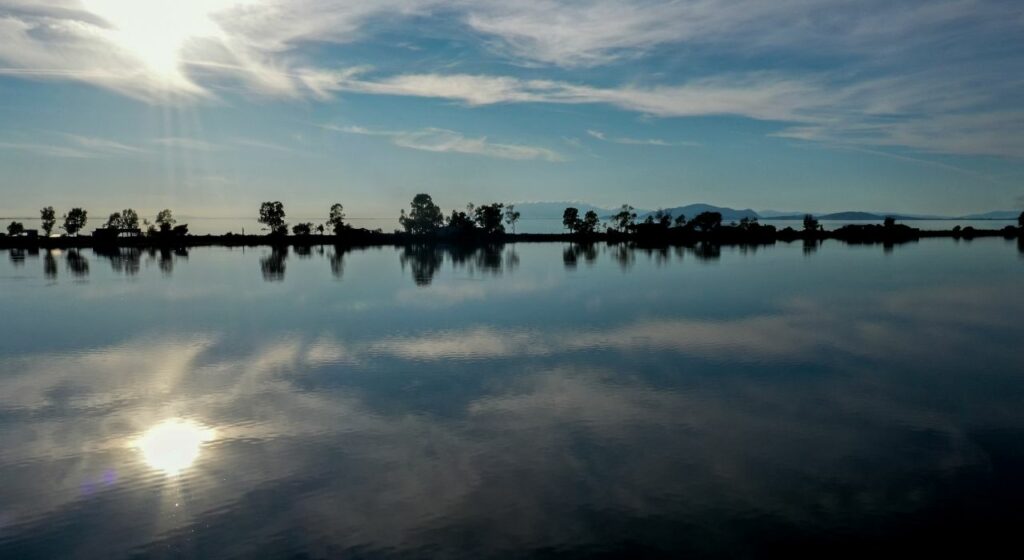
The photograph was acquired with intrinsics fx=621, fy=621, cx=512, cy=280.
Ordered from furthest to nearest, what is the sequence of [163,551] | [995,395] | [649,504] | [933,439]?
1. [995,395]
2. [933,439]
3. [649,504]
4. [163,551]

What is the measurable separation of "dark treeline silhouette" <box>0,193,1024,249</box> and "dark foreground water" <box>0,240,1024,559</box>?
11378cm

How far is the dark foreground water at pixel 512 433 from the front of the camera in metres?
11.7

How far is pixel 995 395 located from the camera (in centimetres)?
2027

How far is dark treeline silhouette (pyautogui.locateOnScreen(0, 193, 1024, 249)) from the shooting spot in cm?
14412

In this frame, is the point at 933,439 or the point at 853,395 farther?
the point at 853,395

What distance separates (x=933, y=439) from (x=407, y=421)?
1421 cm

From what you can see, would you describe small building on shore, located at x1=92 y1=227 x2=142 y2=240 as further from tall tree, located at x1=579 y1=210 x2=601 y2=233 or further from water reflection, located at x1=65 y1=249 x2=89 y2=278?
tall tree, located at x1=579 y1=210 x2=601 y2=233

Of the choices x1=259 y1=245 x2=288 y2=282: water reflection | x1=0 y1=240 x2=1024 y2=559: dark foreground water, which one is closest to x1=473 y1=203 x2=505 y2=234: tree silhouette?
x1=259 y1=245 x2=288 y2=282: water reflection

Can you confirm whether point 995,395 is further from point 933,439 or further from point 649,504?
point 649,504

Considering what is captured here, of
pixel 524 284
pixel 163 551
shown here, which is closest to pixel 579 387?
pixel 163 551

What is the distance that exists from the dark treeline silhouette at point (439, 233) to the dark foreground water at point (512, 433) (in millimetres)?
113776

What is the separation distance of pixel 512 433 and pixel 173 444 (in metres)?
8.98

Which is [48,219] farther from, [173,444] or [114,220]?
[173,444]

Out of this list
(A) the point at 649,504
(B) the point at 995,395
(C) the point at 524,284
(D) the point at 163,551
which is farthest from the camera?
(C) the point at 524,284
